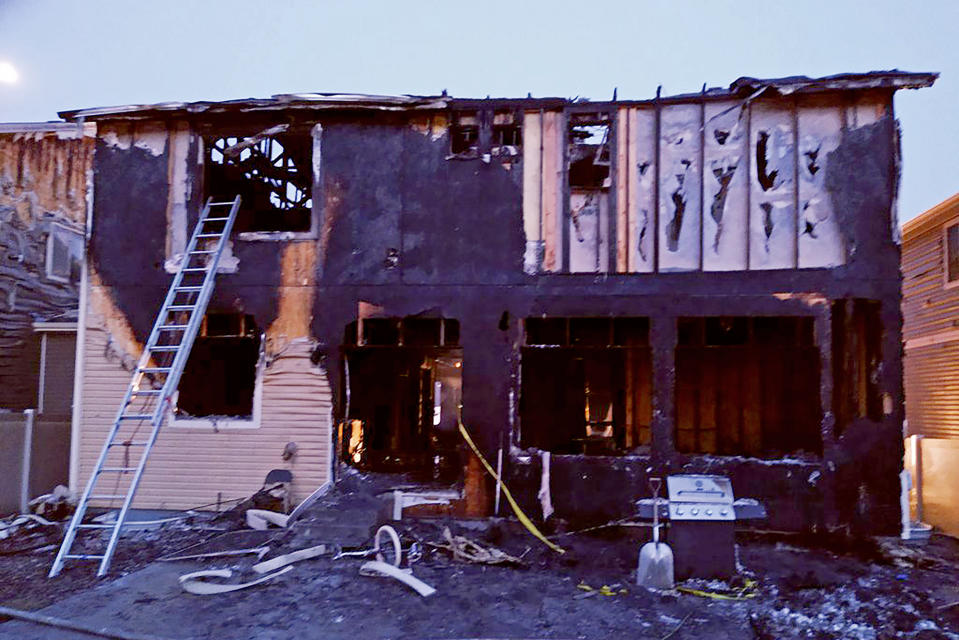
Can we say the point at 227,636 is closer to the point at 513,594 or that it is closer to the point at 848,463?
the point at 513,594

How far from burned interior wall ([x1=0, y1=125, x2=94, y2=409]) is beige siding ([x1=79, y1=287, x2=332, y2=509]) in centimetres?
649

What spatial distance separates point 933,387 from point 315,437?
12708mm

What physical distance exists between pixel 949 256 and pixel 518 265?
9311 millimetres

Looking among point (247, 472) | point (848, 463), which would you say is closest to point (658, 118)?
point (848, 463)

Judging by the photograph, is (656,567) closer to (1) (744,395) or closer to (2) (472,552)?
(2) (472,552)

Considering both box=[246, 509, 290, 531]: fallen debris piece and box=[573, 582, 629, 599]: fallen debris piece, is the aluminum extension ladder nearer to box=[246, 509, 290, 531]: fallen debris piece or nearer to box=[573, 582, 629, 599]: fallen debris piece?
box=[246, 509, 290, 531]: fallen debris piece

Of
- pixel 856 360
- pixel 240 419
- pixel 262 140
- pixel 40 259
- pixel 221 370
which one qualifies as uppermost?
pixel 262 140

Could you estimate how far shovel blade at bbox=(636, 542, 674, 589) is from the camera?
717cm

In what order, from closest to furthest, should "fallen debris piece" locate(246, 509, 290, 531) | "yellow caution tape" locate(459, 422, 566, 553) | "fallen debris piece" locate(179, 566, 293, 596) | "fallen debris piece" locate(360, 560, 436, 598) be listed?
"fallen debris piece" locate(179, 566, 293, 596) < "fallen debris piece" locate(360, 560, 436, 598) < "yellow caution tape" locate(459, 422, 566, 553) < "fallen debris piece" locate(246, 509, 290, 531)

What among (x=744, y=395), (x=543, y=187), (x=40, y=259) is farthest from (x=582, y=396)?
(x=40, y=259)

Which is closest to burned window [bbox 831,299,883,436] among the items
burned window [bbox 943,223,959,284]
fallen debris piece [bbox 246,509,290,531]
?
burned window [bbox 943,223,959,284]

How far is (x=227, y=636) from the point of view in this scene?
5672mm

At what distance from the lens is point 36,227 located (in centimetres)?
1650

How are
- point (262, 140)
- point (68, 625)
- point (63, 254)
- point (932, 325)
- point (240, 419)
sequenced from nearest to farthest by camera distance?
point (68, 625), point (240, 419), point (262, 140), point (932, 325), point (63, 254)
